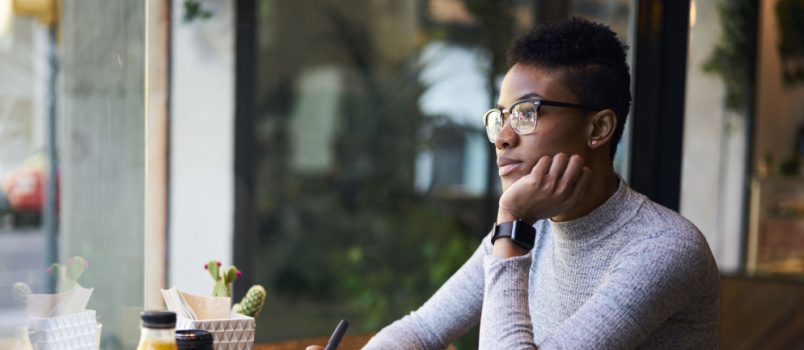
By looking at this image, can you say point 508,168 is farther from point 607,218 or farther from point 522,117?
point 607,218

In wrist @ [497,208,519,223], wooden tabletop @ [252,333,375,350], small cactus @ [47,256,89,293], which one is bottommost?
wooden tabletop @ [252,333,375,350]

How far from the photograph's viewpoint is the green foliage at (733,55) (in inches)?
179

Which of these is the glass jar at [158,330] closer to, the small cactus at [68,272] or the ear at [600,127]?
the small cactus at [68,272]

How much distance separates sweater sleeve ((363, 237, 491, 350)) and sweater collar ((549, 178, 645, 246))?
8.9 inches

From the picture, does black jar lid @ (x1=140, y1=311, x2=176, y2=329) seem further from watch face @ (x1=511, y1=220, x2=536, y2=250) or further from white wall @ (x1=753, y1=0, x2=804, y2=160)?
white wall @ (x1=753, y1=0, x2=804, y2=160)

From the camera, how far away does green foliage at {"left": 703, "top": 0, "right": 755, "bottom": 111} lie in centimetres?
454

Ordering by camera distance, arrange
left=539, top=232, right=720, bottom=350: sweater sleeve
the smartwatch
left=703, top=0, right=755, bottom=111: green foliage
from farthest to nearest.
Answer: left=703, top=0, right=755, bottom=111: green foliage
the smartwatch
left=539, top=232, right=720, bottom=350: sweater sleeve

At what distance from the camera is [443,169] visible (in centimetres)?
371

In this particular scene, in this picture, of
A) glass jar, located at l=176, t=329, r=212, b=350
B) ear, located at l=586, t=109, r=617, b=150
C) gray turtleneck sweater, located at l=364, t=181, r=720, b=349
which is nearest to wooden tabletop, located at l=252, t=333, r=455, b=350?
gray turtleneck sweater, located at l=364, t=181, r=720, b=349

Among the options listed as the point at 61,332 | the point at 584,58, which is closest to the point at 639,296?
the point at 584,58

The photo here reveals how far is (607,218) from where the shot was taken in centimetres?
137

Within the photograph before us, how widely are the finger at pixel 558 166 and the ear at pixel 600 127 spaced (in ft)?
0.25

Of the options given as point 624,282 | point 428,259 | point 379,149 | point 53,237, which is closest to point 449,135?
point 379,149

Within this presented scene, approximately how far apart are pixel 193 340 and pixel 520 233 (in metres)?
0.64
